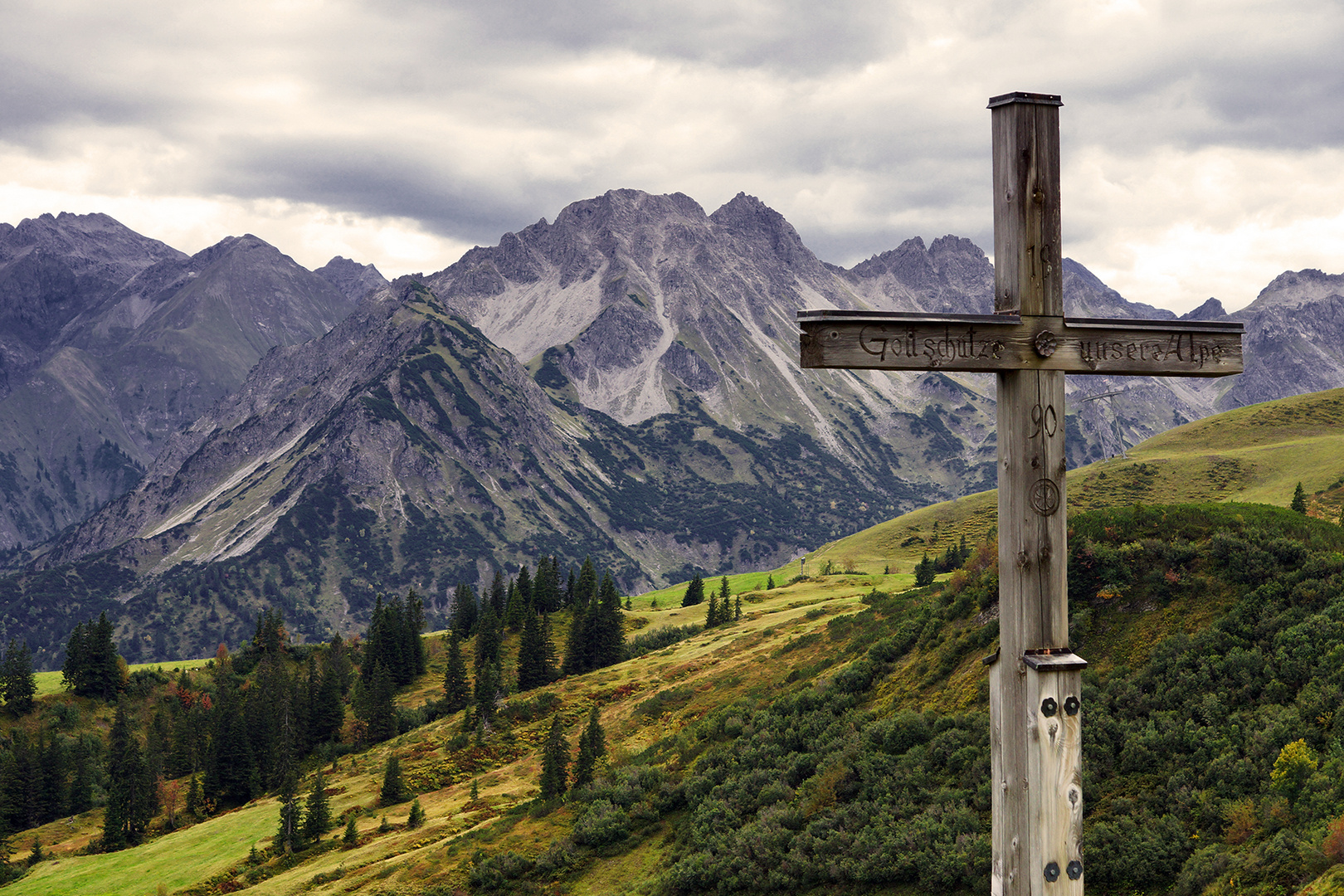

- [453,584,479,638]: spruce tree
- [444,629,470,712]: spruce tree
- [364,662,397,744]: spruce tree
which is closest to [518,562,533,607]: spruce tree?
[453,584,479,638]: spruce tree

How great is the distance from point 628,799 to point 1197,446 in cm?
13980

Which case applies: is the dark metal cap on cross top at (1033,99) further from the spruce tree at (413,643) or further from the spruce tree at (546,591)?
the spruce tree at (413,643)

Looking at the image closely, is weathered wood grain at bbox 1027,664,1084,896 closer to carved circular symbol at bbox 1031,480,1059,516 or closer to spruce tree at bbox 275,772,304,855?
carved circular symbol at bbox 1031,480,1059,516

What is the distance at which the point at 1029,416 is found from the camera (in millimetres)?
7957

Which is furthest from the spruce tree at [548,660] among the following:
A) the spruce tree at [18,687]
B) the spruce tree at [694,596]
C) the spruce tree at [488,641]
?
the spruce tree at [18,687]

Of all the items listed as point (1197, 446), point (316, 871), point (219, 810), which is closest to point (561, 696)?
point (316, 871)

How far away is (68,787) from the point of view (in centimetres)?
11238

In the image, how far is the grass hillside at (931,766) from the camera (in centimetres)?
1980

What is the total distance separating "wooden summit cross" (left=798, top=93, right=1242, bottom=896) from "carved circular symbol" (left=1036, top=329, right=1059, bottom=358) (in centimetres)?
2

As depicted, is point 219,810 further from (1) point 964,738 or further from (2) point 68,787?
(1) point 964,738

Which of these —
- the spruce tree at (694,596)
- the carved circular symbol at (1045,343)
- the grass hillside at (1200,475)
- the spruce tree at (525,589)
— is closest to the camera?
the carved circular symbol at (1045,343)

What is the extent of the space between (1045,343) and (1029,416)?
25.9 inches

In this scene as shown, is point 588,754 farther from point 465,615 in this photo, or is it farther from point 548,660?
point 465,615

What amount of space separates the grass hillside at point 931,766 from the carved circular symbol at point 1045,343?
13.3 m
